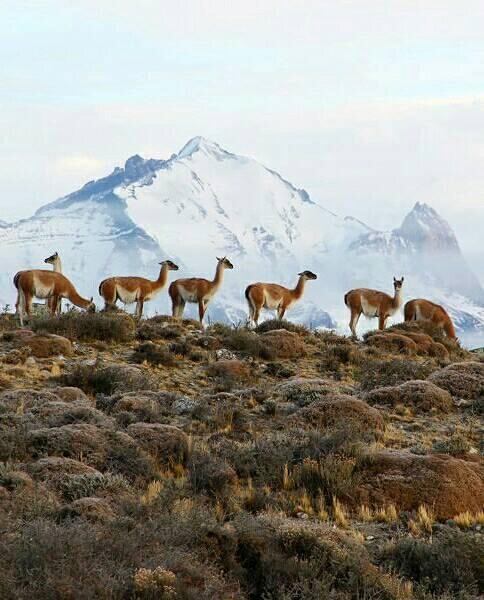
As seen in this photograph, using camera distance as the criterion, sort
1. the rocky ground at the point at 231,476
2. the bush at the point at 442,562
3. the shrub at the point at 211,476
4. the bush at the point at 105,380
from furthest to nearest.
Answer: the bush at the point at 105,380 → the shrub at the point at 211,476 → the bush at the point at 442,562 → the rocky ground at the point at 231,476

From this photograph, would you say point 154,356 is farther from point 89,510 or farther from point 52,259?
point 52,259

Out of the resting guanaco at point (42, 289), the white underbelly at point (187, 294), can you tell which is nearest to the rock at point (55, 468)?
the resting guanaco at point (42, 289)

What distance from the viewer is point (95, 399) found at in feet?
47.8

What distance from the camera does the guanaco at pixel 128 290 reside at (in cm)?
2491

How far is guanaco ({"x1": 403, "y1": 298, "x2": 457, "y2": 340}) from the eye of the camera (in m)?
26.4

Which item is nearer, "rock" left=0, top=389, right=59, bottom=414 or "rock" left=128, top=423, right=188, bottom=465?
"rock" left=128, top=423, right=188, bottom=465

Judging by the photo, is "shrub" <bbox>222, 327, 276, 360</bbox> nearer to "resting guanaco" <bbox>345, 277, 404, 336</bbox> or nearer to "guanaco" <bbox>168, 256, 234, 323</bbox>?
"guanaco" <bbox>168, 256, 234, 323</bbox>

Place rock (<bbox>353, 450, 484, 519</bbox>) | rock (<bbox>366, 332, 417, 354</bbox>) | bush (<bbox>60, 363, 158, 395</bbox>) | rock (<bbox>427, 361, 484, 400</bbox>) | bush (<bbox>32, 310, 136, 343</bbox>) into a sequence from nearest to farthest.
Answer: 1. rock (<bbox>353, 450, 484, 519</bbox>)
2. bush (<bbox>60, 363, 158, 395</bbox>)
3. rock (<bbox>427, 361, 484, 400</bbox>)
4. bush (<bbox>32, 310, 136, 343</bbox>)
5. rock (<bbox>366, 332, 417, 354</bbox>)

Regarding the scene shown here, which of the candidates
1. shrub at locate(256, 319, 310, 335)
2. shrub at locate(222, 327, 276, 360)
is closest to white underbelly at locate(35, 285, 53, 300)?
shrub at locate(256, 319, 310, 335)

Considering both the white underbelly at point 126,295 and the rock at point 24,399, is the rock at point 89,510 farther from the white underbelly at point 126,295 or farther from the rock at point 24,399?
the white underbelly at point 126,295

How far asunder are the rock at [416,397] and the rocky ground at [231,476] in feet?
0.10

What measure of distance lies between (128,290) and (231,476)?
1546 centimetres

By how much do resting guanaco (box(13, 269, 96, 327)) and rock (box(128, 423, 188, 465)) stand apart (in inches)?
448

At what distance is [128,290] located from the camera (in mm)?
25344
